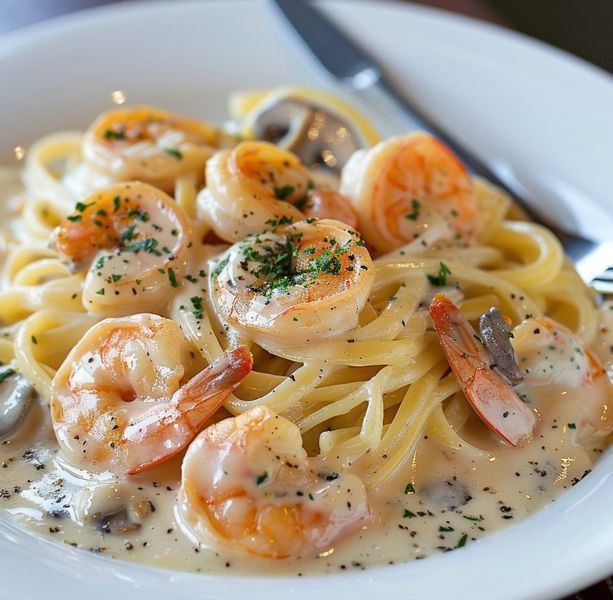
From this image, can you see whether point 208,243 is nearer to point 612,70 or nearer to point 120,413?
point 120,413

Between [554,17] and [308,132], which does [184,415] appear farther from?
[554,17]

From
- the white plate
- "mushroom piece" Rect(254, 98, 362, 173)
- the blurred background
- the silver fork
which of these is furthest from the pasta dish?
the blurred background

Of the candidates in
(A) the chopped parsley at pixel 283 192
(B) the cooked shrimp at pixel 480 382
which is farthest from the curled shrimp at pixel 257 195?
(B) the cooked shrimp at pixel 480 382

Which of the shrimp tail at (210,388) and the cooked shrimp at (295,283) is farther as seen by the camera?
the cooked shrimp at (295,283)

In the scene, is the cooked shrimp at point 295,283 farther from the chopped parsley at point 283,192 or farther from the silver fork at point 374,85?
the silver fork at point 374,85

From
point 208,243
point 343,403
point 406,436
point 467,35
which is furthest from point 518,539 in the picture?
point 467,35

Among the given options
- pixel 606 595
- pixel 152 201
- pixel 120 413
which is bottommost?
pixel 606 595

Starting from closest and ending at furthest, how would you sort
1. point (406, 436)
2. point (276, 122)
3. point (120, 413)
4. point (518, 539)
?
point (518, 539), point (120, 413), point (406, 436), point (276, 122)

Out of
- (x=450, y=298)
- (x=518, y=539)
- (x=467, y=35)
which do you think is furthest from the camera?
(x=467, y=35)
